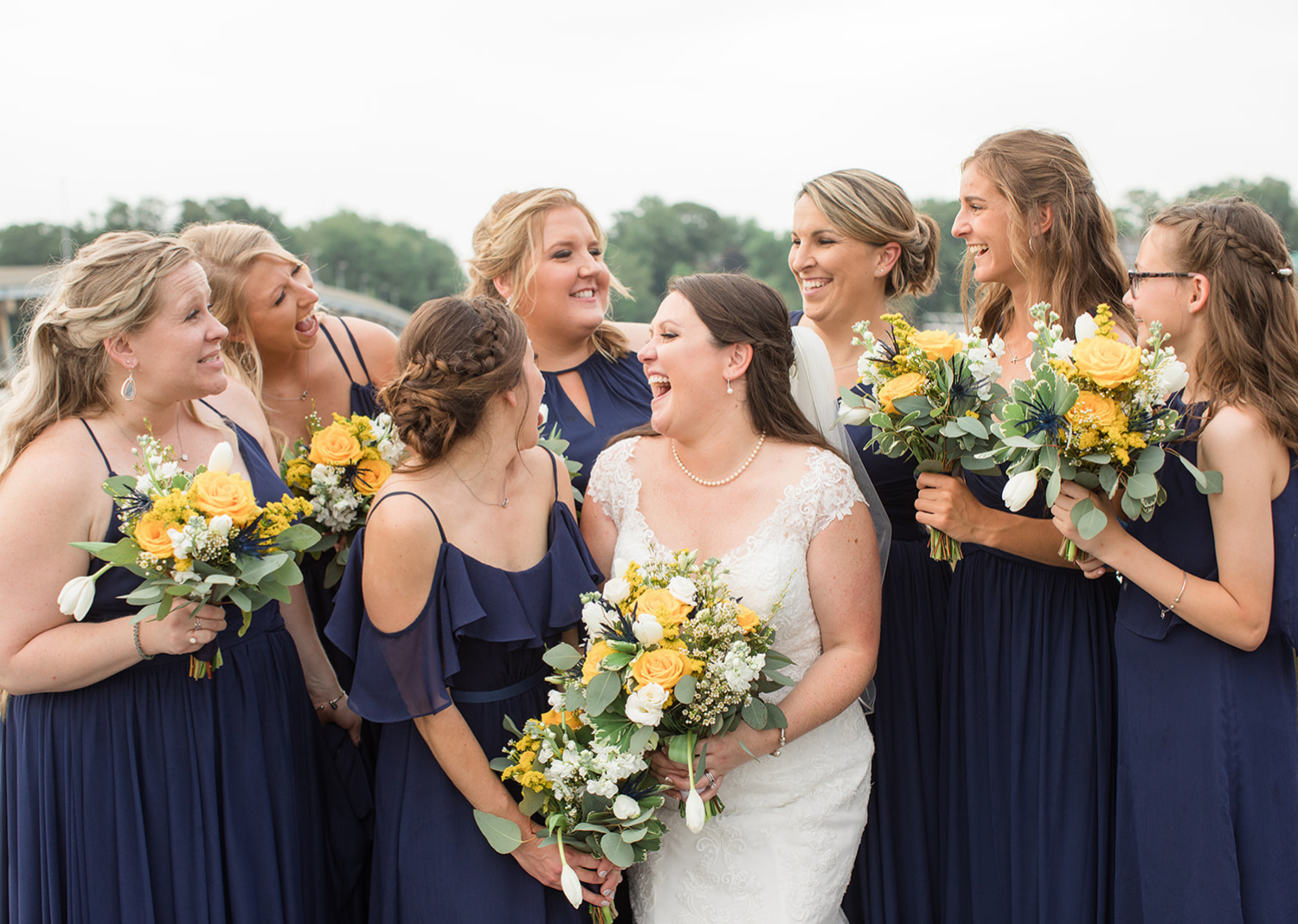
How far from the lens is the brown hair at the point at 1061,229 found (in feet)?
14.3

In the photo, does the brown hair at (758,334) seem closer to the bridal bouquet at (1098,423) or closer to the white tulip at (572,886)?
the bridal bouquet at (1098,423)

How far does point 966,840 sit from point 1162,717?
1.22m

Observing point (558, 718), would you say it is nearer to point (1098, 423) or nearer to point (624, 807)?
point (624, 807)

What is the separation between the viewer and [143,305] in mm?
3596

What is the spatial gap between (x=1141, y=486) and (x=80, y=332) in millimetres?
3782

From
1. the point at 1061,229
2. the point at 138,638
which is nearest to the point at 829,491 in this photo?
the point at 1061,229

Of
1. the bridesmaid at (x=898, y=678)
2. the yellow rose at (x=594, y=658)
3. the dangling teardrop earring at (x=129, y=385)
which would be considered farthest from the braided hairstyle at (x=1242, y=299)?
the dangling teardrop earring at (x=129, y=385)

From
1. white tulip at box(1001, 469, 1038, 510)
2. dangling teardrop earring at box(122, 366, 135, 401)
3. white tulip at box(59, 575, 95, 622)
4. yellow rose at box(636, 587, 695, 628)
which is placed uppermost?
dangling teardrop earring at box(122, 366, 135, 401)

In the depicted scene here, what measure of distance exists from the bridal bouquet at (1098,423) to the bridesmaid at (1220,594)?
16 cm

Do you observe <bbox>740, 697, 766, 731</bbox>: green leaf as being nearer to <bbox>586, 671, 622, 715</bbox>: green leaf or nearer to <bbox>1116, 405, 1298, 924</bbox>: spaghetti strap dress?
<bbox>586, 671, 622, 715</bbox>: green leaf

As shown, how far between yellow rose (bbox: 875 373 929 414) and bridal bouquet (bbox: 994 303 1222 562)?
38 centimetres

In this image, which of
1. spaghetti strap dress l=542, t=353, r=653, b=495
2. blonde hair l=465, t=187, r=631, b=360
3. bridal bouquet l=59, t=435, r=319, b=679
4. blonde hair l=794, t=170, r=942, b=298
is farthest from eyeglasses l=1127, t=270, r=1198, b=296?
bridal bouquet l=59, t=435, r=319, b=679

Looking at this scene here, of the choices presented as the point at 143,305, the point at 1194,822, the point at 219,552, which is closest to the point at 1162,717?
the point at 1194,822

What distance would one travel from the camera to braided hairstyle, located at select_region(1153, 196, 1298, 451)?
3.45m
